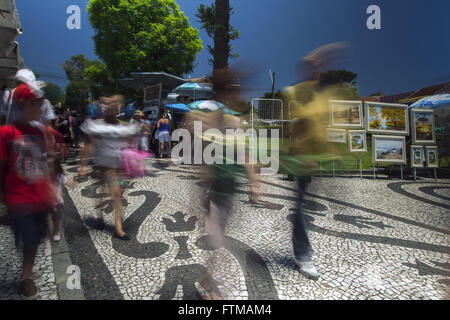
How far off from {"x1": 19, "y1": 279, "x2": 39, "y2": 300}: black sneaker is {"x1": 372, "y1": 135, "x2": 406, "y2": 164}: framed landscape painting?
700cm

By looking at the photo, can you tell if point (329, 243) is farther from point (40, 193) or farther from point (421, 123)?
point (421, 123)

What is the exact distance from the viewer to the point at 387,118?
6.74 m

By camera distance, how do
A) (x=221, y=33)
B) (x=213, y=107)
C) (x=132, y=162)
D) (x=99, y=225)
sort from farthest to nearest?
(x=221, y=33), (x=99, y=225), (x=132, y=162), (x=213, y=107)

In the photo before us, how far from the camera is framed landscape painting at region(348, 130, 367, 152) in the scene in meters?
6.57

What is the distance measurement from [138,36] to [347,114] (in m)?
17.8

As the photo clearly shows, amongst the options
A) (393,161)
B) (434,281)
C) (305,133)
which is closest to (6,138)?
(305,133)

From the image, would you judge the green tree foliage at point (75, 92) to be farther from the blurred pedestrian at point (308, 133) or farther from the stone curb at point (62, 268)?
the blurred pedestrian at point (308, 133)

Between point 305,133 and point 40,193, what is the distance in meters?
2.11

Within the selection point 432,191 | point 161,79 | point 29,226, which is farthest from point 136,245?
point 161,79

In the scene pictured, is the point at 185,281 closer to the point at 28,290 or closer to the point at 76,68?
the point at 28,290

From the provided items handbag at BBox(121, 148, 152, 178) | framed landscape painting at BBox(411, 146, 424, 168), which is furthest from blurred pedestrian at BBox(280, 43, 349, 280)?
framed landscape painting at BBox(411, 146, 424, 168)

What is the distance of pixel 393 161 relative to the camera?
21.8 ft

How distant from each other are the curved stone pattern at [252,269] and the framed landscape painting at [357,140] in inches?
192

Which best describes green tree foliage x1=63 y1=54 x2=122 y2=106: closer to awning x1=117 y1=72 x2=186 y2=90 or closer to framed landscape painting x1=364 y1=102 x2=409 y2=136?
awning x1=117 y1=72 x2=186 y2=90
